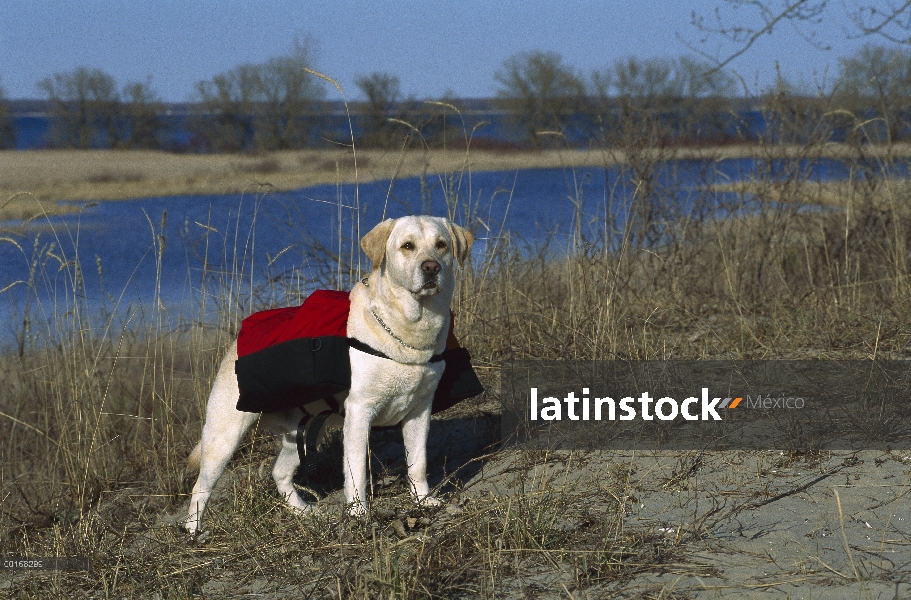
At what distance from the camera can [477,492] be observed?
12.8 ft

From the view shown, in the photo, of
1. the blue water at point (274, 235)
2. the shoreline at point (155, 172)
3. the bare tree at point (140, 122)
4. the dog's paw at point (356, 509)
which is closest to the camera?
the dog's paw at point (356, 509)

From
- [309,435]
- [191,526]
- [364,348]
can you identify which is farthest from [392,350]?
[191,526]

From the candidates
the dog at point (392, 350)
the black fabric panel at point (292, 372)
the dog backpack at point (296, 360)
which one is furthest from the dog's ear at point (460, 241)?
the black fabric panel at point (292, 372)

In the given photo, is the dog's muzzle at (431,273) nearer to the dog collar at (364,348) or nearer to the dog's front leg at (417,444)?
the dog collar at (364,348)

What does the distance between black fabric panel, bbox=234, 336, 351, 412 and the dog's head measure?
0.40 m

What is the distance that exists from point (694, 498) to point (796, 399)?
1372 mm

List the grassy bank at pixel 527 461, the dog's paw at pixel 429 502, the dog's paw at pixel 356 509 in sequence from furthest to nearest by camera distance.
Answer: the dog's paw at pixel 429 502 < the dog's paw at pixel 356 509 < the grassy bank at pixel 527 461

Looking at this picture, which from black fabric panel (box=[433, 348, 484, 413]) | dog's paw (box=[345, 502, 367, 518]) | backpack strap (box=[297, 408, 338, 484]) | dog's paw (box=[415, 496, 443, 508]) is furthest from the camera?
black fabric panel (box=[433, 348, 484, 413])

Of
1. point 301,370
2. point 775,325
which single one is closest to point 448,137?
point 775,325

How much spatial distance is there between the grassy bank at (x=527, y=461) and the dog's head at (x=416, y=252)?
2.87 feet

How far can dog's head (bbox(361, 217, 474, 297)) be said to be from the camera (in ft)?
11.3

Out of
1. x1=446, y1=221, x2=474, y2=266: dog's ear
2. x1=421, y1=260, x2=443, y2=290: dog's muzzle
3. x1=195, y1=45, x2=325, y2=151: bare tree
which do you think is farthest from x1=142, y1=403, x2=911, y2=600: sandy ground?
x1=195, y1=45, x2=325, y2=151: bare tree

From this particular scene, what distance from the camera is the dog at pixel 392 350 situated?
3500mm

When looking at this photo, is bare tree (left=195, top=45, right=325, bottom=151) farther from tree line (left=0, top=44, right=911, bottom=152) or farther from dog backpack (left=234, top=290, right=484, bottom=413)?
dog backpack (left=234, top=290, right=484, bottom=413)
